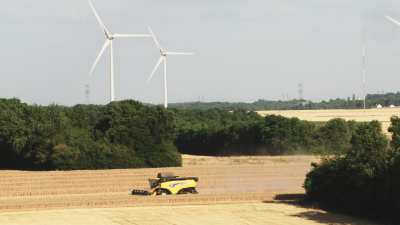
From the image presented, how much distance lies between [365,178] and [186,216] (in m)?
7.30

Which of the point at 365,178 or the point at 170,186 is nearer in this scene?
the point at 365,178

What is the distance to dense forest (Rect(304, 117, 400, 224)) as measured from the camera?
107 ft

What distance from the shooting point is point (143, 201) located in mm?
35344

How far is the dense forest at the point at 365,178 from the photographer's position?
32.5 meters

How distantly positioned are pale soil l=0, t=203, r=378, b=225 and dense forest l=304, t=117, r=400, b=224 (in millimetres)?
1104

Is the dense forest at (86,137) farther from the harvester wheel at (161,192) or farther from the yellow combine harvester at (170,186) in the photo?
the harvester wheel at (161,192)

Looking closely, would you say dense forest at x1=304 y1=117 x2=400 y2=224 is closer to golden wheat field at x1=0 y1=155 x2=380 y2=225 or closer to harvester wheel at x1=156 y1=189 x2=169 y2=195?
golden wheat field at x1=0 y1=155 x2=380 y2=225

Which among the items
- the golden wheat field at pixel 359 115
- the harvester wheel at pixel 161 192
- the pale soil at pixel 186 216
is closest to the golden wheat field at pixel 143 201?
the pale soil at pixel 186 216

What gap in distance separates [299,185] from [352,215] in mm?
10603

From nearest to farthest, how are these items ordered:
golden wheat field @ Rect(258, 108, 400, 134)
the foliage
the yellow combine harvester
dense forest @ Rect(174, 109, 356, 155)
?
the yellow combine harvester
the foliage
dense forest @ Rect(174, 109, 356, 155)
golden wheat field @ Rect(258, 108, 400, 134)

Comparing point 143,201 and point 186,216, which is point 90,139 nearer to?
point 143,201

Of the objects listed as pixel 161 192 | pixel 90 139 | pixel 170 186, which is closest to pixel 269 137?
pixel 90 139

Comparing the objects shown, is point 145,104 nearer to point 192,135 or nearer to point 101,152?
point 101,152

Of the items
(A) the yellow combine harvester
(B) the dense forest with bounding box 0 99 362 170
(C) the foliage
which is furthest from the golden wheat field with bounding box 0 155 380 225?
(C) the foliage
